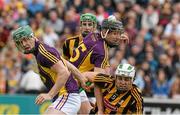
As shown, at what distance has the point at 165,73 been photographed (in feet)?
58.5

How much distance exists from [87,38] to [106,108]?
114 cm

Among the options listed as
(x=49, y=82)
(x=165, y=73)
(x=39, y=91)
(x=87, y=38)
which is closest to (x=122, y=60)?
(x=165, y=73)

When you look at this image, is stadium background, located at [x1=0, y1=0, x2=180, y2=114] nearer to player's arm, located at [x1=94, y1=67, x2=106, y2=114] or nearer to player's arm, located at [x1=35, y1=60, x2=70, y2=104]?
player's arm, located at [x1=94, y1=67, x2=106, y2=114]

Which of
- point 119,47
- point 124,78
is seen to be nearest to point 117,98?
point 124,78

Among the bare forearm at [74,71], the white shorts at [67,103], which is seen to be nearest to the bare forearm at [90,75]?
the bare forearm at [74,71]

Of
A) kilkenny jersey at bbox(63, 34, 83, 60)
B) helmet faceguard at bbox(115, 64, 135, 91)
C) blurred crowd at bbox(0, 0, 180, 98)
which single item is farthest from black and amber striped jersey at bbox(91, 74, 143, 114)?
blurred crowd at bbox(0, 0, 180, 98)

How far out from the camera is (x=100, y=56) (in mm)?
10109

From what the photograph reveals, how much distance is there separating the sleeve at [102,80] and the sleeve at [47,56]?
0.95 metres

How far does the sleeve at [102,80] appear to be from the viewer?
9.77 metres

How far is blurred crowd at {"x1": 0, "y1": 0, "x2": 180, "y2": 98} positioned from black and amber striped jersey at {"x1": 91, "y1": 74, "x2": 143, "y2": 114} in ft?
21.3

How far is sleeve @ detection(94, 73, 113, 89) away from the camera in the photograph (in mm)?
9773

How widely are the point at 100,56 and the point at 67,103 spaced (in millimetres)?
1060

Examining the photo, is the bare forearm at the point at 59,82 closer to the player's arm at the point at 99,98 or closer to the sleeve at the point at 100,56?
the player's arm at the point at 99,98

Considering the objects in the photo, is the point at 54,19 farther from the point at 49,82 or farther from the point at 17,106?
the point at 49,82
